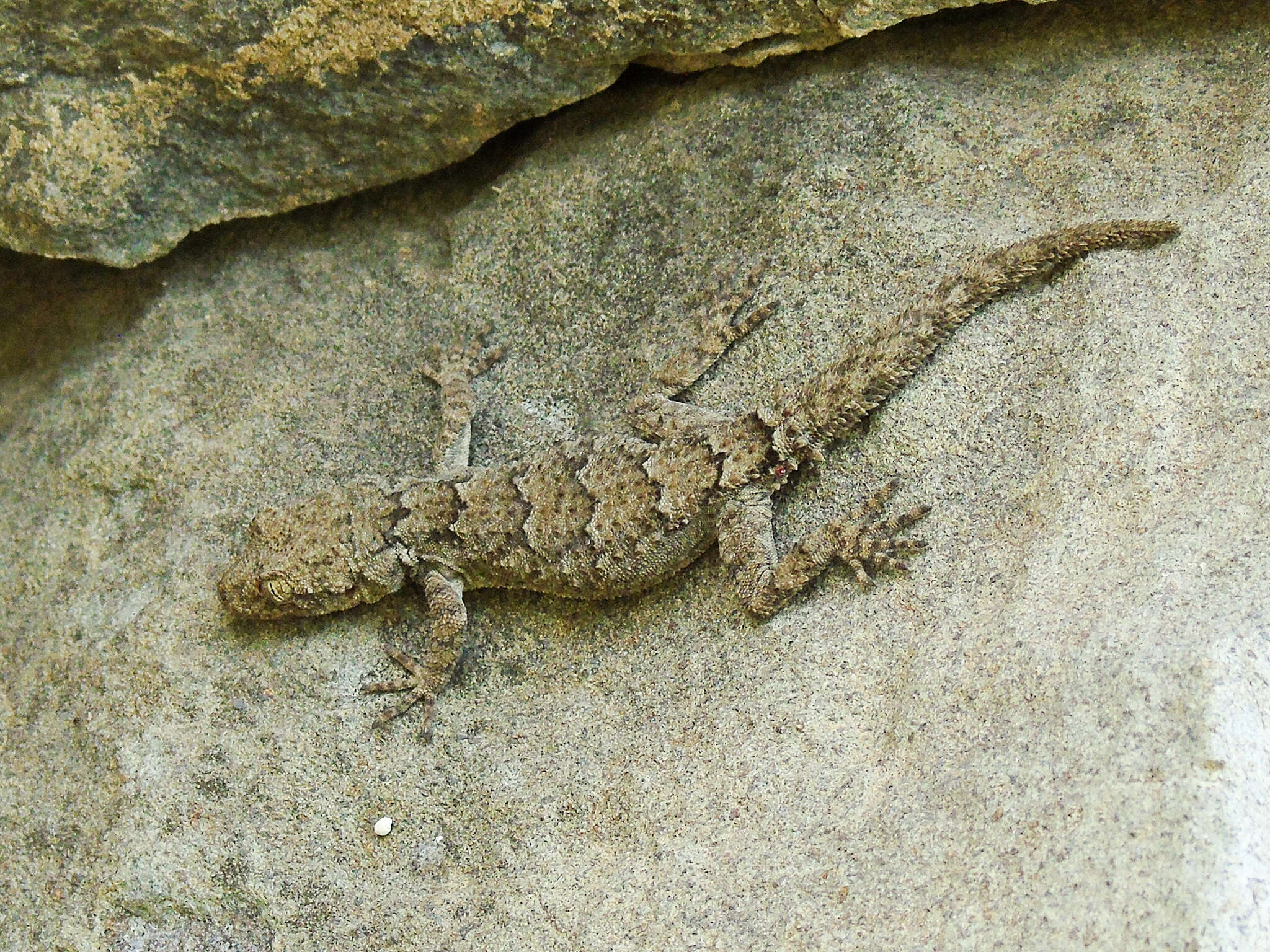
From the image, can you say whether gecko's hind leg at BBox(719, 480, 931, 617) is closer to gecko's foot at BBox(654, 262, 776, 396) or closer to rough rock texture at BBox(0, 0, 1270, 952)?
rough rock texture at BBox(0, 0, 1270, 952)

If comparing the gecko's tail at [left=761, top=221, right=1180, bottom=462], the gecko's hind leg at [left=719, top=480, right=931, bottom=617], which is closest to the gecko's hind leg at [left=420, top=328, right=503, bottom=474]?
the gecko's hind leg at [left=719, top=480, right=931, bottom=617]

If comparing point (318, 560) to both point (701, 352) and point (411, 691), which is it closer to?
point (411, 691)

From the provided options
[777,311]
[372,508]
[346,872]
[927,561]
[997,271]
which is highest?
[997,271]

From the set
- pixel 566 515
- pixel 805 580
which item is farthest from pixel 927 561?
pixel 566 515

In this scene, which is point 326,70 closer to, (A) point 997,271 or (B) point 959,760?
(A) point 997,271

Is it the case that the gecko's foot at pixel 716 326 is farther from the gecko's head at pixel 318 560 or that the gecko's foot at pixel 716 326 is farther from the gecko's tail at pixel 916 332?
the gecko's head at pixel 318 560
